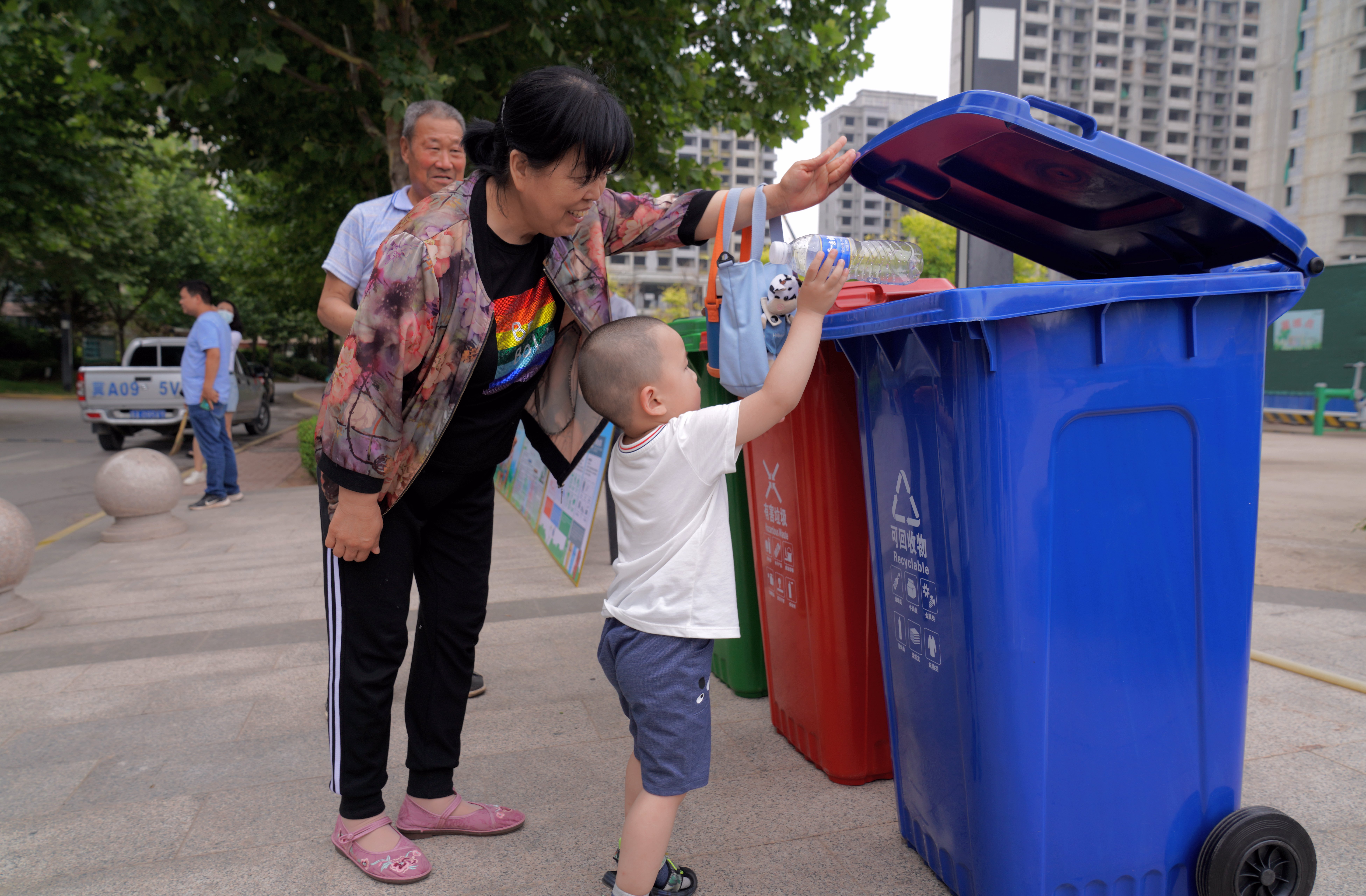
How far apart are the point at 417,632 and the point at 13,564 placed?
356 centimetres

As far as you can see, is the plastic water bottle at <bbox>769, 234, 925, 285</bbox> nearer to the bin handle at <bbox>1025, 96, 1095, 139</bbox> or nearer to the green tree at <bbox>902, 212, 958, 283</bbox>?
the bin handle at <bbox>1025, 96, 1095, 139</bbox>

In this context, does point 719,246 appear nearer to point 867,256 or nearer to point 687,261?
point 867,256

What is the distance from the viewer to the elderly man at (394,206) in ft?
10.1

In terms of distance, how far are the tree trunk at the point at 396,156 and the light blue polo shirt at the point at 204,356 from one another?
2.14m

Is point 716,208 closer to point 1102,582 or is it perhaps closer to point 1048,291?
point 1048,291

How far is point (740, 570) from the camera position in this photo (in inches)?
124

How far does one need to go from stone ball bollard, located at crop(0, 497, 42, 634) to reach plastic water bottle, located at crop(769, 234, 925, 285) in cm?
446

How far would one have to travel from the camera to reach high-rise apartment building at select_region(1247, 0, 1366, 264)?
46344 mm

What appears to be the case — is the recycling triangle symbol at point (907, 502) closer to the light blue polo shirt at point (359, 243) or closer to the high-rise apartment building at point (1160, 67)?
the light blue polo shirt at point (359, 243)

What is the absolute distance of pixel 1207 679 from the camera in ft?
5.97

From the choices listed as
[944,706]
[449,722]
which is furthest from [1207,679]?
[449,722]

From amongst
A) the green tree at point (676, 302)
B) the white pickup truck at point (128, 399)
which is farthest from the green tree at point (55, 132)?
the green tree at point (676, 302)

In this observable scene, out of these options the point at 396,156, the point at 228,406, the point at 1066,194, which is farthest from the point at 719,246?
the point at 228,406

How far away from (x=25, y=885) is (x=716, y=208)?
2501mm
